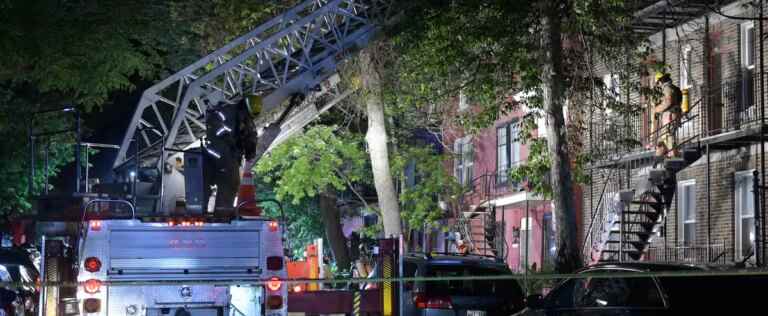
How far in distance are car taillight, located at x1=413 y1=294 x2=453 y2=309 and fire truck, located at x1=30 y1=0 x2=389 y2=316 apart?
2.86m

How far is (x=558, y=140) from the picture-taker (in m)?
23.0

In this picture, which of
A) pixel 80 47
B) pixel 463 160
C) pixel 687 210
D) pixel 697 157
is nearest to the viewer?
pixel 80 47

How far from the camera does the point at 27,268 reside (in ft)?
69.1

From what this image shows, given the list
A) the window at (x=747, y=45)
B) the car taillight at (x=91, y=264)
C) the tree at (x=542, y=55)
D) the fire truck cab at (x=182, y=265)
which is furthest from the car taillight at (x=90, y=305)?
the window at (x=747, y=45)

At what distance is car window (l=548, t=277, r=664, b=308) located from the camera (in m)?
12.1

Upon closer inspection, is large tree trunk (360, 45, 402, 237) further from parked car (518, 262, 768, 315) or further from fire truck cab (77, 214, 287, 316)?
parked car (518, 262, 768, 315)

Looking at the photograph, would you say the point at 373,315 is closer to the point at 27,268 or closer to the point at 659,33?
the point at 27,268

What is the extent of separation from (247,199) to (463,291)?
10.9 ft

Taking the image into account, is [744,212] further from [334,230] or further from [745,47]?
[334,230]

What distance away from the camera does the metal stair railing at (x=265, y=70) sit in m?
23.2

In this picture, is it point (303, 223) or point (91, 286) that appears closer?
point (91, 286)

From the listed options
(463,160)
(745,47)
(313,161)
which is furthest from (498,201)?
(745,47)

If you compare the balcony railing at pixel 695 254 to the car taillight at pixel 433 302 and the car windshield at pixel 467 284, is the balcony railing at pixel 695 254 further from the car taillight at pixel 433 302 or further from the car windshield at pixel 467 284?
the car taillight at pixel 433 302

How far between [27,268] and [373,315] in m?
6.67
